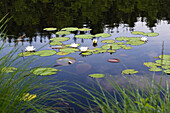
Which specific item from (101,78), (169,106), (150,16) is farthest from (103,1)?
(169,106)

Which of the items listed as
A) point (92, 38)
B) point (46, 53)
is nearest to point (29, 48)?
point (46, 53)

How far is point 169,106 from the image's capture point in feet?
5.73

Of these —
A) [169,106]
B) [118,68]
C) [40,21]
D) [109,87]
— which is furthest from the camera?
[40,21]

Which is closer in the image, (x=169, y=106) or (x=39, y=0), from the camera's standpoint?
(x=169, y=106)

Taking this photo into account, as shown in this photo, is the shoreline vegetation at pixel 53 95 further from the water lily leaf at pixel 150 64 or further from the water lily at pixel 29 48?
the water lily at pixel 29 48

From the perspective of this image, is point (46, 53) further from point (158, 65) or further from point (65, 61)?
point (158, 65)

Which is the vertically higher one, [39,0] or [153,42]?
[39,0]

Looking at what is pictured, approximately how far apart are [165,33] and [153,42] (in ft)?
3.94

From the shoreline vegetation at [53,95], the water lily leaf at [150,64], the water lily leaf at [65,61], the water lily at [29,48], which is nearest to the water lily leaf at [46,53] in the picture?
the water lily at [29,48]

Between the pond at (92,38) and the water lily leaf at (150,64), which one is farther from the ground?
the pond at (92,38)

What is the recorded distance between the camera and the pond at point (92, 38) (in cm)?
410

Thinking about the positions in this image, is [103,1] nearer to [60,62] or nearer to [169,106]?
[60,62]

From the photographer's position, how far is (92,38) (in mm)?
6199

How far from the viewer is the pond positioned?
4.10 meters
